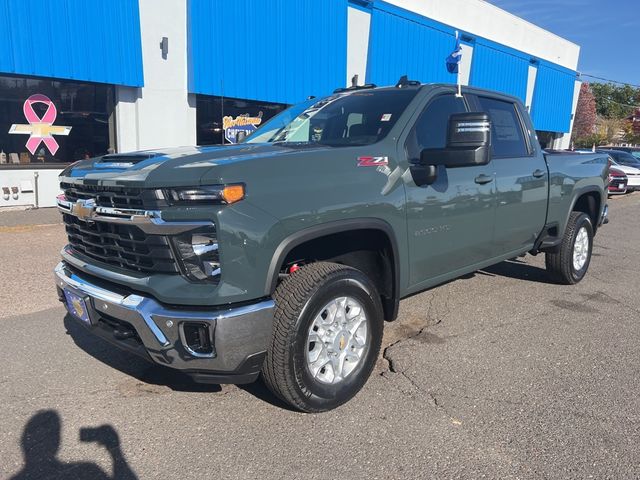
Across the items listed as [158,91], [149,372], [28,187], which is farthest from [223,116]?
[149,372]

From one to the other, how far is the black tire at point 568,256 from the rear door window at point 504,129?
51.4 inches

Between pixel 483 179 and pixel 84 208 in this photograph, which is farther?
pixel 483 179

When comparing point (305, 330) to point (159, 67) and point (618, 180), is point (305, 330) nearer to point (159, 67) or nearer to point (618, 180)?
point (159, 67)

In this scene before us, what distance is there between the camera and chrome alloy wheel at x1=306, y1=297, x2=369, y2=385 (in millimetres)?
3104

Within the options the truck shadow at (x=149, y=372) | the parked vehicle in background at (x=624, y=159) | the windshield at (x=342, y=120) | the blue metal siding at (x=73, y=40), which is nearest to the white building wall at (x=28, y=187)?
the blue metal siding at (x=73, y=40)

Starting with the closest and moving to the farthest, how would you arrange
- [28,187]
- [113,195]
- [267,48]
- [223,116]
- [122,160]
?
1. [113,195]
2. [122,160]
3. [28,187]
4. [223,116]
5. [267,48]

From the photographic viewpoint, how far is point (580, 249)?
6.14 metres

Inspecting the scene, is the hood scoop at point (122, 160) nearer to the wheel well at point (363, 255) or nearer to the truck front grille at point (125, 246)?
the truck front grille at point (125, 246)

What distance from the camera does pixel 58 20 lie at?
33.6 feet

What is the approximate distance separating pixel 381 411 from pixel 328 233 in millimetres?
1141

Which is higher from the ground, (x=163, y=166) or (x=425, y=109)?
(x=425, y=109)

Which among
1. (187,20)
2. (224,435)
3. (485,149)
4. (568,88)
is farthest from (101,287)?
(568,88)

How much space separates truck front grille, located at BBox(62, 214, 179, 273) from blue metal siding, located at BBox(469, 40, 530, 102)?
20.7 m

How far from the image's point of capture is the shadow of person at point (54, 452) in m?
2.60
